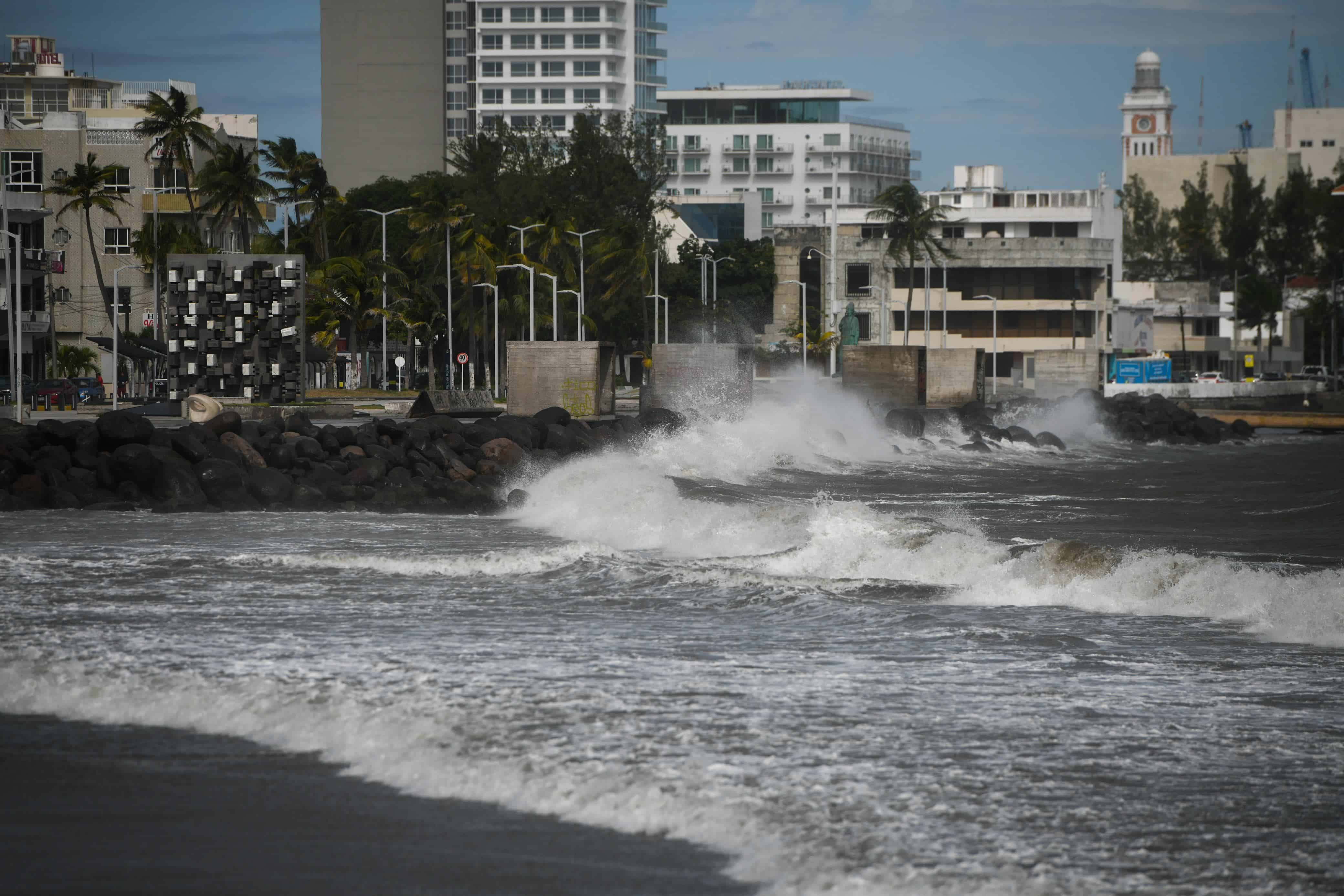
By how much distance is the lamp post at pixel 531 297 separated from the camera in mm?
60969

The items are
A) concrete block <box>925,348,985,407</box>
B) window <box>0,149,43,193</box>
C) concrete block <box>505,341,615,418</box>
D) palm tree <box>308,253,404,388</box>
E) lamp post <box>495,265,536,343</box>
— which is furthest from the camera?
window <box>0,149,43,193</box>

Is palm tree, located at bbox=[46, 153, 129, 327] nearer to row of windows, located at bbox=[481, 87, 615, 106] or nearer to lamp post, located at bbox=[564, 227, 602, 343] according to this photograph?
lamp post, located at bbox=[564, 227, 602, 343]

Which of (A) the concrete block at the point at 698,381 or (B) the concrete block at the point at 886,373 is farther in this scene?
(B) the concrete block at the point at 886,373

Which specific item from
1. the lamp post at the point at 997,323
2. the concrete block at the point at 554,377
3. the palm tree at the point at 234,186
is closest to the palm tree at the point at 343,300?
the palm tree at the point at 234,186

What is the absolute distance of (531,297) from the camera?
2479 inches

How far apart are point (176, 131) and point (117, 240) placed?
1237 cm

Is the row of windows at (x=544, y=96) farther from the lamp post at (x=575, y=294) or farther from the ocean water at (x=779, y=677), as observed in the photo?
the ocean water at (x=779, y=677)

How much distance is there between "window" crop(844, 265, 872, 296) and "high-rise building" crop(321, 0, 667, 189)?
99.8 feet

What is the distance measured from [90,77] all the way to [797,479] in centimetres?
7952

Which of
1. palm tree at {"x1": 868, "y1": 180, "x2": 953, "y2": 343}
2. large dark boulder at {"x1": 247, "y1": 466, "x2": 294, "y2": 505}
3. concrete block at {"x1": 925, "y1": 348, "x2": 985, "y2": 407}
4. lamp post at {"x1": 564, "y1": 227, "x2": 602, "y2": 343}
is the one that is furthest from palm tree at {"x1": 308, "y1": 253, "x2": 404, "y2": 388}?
large dark boulder at {"x1": 247, "y1": 466, "x2": 294, "y2": 505}

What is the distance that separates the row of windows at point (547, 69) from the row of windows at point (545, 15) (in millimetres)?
3872

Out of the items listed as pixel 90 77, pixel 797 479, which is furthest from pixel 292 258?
pixel 90 77

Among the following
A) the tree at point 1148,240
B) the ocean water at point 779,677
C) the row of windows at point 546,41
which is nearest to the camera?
the ocean water at point 779,677

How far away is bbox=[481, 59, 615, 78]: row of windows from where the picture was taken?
146 m
